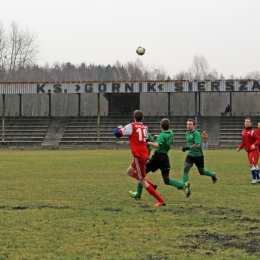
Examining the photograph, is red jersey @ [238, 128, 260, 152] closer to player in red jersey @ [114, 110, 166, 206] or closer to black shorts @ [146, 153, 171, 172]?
black shorts @ [146, 153, 171, 172]

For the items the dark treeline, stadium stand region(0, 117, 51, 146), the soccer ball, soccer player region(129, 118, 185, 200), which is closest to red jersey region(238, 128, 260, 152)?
soccer player region(129, 118, 185, 200)

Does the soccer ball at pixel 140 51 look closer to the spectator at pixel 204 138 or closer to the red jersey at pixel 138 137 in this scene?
the spectator at pixel 204 138

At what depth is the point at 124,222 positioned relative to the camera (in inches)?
347

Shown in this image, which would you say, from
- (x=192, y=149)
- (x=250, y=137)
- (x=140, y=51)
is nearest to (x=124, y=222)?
(x=192, y=149)

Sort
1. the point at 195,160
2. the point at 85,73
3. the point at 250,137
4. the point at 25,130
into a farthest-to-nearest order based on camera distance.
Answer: the point at 85,73
the point at 25,130
the point at 250,137
the point at 195,160

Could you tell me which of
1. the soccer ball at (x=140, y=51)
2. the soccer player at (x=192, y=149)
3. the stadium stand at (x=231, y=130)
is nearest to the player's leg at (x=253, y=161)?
the soccer player at (x=192, y=149)

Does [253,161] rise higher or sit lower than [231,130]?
higher

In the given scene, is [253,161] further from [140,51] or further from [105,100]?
[105,100]

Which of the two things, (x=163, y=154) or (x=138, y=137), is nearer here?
(x=138, y=137)

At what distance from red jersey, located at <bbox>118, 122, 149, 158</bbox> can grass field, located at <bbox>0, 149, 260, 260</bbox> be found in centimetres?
114

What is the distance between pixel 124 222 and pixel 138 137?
2.43 meters

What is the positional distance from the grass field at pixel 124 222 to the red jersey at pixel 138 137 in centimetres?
114

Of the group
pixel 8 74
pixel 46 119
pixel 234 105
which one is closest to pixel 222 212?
pixel 46 119

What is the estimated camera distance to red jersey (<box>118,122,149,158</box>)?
1066cm
